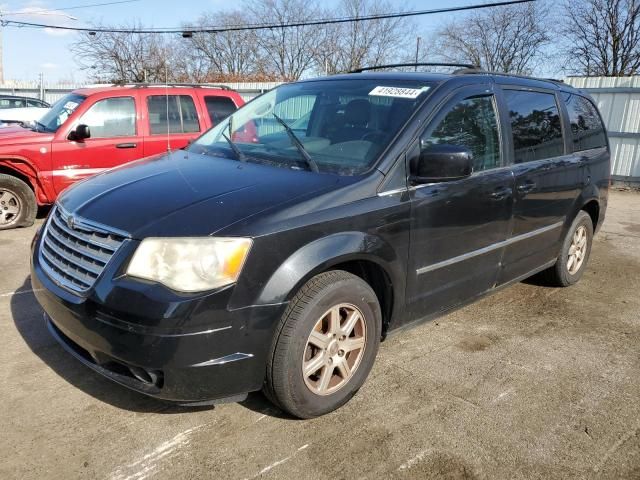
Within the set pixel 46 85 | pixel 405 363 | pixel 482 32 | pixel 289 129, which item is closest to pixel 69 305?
pixel 289 129

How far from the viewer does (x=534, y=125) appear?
415 centimetres

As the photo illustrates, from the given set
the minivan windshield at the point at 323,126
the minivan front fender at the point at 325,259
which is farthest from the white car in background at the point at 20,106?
the minivan front fender at the point at 325,259

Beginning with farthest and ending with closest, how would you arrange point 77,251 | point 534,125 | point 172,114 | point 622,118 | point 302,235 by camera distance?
point 622,118 → point 172,114 → point 534,125 → point 77,251 → point 302,235

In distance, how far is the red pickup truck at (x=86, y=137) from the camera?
663 cm

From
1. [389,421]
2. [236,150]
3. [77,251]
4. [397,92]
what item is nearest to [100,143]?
[236,150]

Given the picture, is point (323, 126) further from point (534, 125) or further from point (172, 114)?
point (172, 114)

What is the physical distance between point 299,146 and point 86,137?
4.50 metres

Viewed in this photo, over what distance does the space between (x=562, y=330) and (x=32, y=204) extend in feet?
20.4

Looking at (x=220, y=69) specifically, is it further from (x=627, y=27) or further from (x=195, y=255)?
(x=195, y=255)

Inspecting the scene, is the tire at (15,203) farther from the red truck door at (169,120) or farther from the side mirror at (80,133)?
the red truck door at (169,120)

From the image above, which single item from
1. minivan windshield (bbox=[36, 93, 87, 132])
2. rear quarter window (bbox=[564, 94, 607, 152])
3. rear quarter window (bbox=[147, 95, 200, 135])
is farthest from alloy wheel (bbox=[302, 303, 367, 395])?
minivan windshield (bbox=[36, 93, 87, 132])

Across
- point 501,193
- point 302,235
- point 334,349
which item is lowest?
point 334,349

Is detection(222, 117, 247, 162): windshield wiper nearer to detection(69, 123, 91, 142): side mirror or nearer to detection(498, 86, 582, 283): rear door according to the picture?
detection(498, 86, 582, 283): rear door

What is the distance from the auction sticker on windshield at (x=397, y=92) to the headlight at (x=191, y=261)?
157 cm
